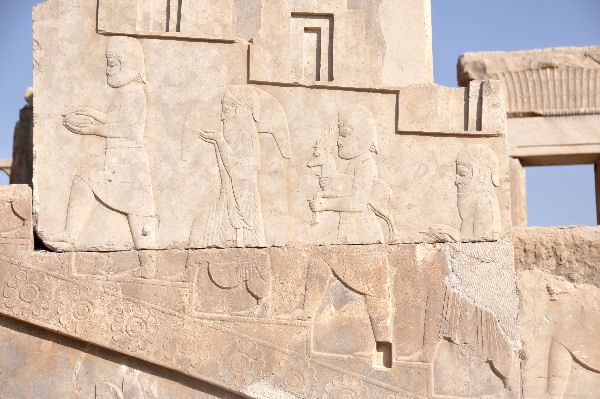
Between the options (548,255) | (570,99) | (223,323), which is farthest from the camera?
(570,99)

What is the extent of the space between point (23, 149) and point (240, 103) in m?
→ 4.62

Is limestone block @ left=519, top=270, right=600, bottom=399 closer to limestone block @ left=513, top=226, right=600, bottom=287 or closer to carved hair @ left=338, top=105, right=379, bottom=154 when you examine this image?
limestone block @ left=513, top=226, right=600, bottom=287

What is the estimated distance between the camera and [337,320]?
8.45m

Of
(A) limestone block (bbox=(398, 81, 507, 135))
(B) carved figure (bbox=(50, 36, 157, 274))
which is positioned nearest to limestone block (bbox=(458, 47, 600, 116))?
(A) limestone block (bbox=(398, 81, 507, 135))

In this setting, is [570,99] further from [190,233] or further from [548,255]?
[190,233]

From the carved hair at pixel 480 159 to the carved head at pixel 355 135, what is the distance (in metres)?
0.60

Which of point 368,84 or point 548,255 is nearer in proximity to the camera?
point 368,84

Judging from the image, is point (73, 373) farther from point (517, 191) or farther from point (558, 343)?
point (517, 191)

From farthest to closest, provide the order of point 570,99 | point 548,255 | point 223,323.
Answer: point 570,99
point 548,255
point 223,323

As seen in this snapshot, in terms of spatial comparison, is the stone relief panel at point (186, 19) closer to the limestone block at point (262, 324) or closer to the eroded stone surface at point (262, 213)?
the eroded stone surface at point (262, 213)

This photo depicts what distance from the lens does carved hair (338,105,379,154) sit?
8.66 meters

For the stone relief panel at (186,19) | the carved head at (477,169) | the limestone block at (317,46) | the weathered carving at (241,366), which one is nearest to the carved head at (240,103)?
the limestone block at (317,46)

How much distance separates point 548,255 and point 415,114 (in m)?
1.60

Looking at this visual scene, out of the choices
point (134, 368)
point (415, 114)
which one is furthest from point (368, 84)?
point (134, 368)
